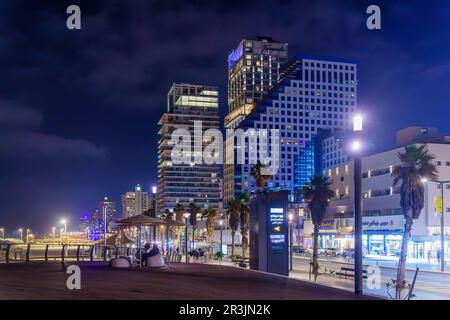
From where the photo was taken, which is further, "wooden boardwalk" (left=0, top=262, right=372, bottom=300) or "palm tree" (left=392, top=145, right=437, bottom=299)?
"palm tree" (left=392, top=145, right=437, bottom=299)

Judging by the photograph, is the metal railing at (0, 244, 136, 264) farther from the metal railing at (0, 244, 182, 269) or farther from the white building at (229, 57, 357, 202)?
the white building at (229, 57, 357, 202)

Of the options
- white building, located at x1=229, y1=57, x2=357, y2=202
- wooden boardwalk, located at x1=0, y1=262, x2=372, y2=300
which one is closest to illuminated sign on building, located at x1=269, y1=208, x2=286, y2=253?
wooden boardwalk, located at x1=0, y1=262, x2=372, y2=300

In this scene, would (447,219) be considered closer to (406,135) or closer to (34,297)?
(406,135)

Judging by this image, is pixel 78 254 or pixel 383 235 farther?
pixel 383 235

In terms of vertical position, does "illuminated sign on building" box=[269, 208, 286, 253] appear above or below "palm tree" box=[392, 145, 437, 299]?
below

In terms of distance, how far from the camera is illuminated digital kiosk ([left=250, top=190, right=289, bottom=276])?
28984 millimetres

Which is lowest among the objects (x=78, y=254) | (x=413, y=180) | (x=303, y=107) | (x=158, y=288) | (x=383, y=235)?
(x=383, y=235)

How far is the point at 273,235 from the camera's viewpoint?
2945 cm

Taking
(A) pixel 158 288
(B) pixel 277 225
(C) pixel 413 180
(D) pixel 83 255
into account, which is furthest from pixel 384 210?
(A) pixel 158 288

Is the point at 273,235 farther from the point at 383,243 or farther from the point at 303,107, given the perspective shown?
the point at 303,107

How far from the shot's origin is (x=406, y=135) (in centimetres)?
8275

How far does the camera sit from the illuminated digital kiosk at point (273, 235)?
29.0 meters
